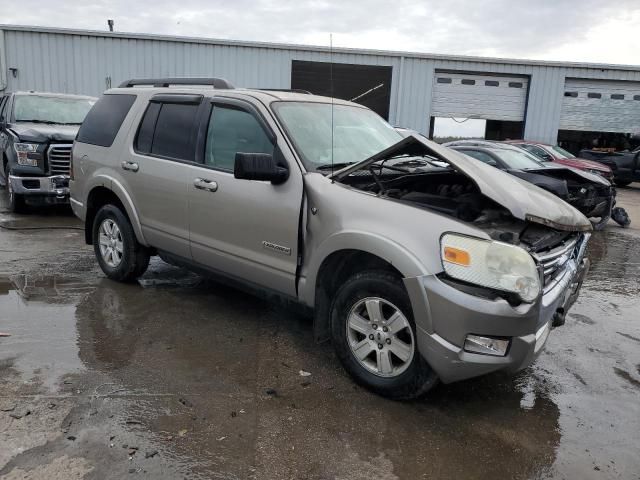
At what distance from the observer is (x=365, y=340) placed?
3.32 metres

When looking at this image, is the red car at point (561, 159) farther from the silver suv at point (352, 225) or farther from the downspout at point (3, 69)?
the downspout at point (3, 69)

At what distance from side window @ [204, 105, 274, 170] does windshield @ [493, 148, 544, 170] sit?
285 inches

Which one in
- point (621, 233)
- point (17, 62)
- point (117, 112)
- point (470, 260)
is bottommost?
point (621, 233)

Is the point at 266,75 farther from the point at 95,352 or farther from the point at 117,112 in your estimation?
the point at 95,352

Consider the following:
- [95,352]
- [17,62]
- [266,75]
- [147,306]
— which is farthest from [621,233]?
[17,62]

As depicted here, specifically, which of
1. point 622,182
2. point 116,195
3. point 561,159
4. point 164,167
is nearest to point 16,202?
point 116,195

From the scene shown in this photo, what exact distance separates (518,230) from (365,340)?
1120mm

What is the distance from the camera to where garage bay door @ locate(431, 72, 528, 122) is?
21.8 metres

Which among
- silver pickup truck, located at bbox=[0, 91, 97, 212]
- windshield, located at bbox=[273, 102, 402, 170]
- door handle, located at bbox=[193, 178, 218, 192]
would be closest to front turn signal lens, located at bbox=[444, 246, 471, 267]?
windshield, located at bbox=[273, 102, 402, 170]

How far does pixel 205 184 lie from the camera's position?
4.15 m

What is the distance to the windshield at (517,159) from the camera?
1030cm

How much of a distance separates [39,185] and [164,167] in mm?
4942

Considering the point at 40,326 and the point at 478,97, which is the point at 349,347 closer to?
the point at 40,326

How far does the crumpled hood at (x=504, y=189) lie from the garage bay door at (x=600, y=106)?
2134cm
